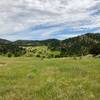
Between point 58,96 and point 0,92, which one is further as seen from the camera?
point 0,92

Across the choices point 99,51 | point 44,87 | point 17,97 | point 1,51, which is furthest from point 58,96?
point 1,51

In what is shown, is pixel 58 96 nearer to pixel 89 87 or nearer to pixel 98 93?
pixel 98 93

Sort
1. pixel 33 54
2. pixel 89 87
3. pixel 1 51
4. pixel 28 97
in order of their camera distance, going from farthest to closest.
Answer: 1. pixel 1 51
2. pixel 33 54
3. pixel 89 87
4. pixel 28 97

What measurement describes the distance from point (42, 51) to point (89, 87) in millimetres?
137084

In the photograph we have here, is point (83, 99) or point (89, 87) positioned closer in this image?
point (83, 99)

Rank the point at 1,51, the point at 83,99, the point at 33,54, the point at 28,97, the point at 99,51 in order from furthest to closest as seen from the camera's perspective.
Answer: the point at 1,51
the point at 33,54
the point at 99,51
the point at 28,97
the point at 83,99

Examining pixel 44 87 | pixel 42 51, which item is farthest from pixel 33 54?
pixel 44 87

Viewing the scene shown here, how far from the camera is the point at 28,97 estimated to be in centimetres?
1150

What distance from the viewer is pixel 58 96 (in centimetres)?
1133

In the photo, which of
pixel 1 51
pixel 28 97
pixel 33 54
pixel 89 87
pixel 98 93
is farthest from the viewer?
pixel 1 51

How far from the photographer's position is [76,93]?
12.0 m

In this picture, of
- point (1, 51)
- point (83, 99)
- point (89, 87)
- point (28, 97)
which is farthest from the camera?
point (1, 51)

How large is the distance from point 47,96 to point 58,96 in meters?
0.79

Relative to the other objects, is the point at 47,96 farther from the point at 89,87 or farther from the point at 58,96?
the point at 89,87
